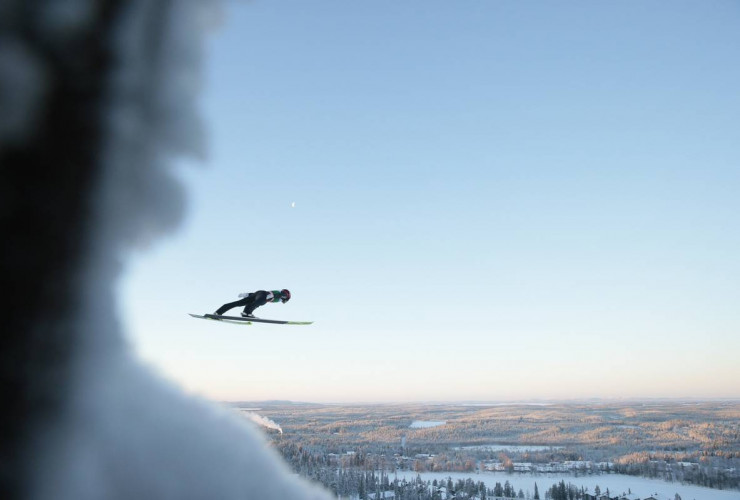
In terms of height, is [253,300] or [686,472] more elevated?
[253,300]

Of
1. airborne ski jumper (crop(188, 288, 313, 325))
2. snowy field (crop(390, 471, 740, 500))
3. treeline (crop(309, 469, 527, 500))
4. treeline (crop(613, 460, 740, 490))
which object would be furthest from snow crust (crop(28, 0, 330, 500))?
treeline (crop(613, 460, 740, 490))

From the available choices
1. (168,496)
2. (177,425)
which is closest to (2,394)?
(168,496)

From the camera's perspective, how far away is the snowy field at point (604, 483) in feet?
469

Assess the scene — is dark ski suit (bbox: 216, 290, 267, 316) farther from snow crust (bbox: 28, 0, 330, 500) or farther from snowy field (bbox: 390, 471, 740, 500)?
snowy field (bbox: 390, 471, 740, 500)

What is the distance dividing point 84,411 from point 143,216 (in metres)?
8.96

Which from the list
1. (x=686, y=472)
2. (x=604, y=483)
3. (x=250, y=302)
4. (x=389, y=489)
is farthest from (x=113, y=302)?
(x=686, y=472)

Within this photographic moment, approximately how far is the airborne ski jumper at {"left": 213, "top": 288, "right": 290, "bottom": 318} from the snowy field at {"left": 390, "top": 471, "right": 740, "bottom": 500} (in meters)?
145

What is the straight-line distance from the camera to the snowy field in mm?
143000

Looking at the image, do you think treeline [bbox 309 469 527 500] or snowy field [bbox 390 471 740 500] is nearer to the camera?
treeline [bbox 309 469 527 500]

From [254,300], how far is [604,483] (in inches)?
6672

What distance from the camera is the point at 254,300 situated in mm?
21922

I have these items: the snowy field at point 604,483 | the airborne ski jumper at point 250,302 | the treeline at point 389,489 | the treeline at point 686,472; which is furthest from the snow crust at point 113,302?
the treeline at point 686,472

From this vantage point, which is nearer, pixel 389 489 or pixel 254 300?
pixel 254 300

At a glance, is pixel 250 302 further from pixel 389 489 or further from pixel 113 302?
pixel 389 489
